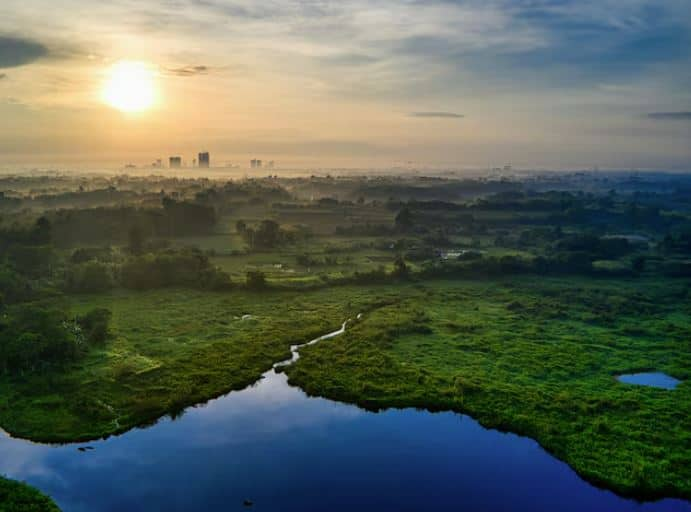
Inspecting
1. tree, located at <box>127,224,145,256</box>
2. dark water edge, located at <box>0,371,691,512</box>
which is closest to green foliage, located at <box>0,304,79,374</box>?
dark water edge, located at <box>0,371,691,512</box>

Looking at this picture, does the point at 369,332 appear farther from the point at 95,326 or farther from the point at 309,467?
the point at 95,326

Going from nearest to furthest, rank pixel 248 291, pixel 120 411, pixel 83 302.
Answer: pixel 120 411 < pixel 83 302 < pixel 248 291

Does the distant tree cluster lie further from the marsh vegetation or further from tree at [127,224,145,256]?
tree at [127,224,145,256]

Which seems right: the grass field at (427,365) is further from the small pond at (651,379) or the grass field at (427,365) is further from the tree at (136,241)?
the tree at (136,241)

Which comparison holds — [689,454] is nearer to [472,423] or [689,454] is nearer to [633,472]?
[633,472]

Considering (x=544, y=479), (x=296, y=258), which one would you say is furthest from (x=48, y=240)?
(x=544, y=479)

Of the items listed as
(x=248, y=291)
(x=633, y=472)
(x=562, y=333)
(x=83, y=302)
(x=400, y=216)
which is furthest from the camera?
(x=400, y=216)
